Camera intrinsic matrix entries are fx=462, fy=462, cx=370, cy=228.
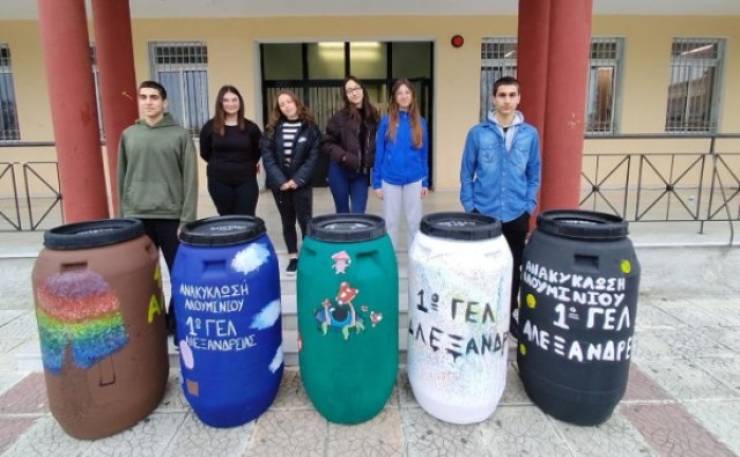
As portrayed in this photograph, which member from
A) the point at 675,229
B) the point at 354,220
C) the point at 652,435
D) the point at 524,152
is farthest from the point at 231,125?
the point at 675,229

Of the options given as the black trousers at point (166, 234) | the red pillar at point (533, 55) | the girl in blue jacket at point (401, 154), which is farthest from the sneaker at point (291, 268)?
the red pillar at point (533, 55)

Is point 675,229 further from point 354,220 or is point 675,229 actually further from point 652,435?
point 354,220

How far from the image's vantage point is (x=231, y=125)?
12.2 ft

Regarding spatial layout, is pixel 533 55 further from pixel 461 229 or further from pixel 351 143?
pixel 461 229

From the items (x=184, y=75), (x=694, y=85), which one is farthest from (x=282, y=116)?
(x=694, y=85)

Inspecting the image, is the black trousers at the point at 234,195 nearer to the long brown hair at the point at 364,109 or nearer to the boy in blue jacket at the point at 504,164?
the long brown hair at the point at 364,109

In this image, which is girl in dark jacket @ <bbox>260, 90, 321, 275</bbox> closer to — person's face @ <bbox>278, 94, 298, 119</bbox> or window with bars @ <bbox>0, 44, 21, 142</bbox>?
person's face @ <bbox>278, 94, 298, 119</bbox>

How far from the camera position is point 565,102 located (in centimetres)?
352

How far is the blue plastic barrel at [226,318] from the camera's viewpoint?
→ 233 cm

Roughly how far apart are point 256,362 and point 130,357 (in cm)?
66

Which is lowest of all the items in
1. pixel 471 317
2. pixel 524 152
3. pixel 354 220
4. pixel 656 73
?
pixel 471 317

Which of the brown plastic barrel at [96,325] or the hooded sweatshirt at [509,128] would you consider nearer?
the brown plastic barrel at [96,325]

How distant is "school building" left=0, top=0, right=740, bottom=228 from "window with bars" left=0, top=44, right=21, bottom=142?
0.02 m

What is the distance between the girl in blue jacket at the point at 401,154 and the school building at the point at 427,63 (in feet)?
15.7
